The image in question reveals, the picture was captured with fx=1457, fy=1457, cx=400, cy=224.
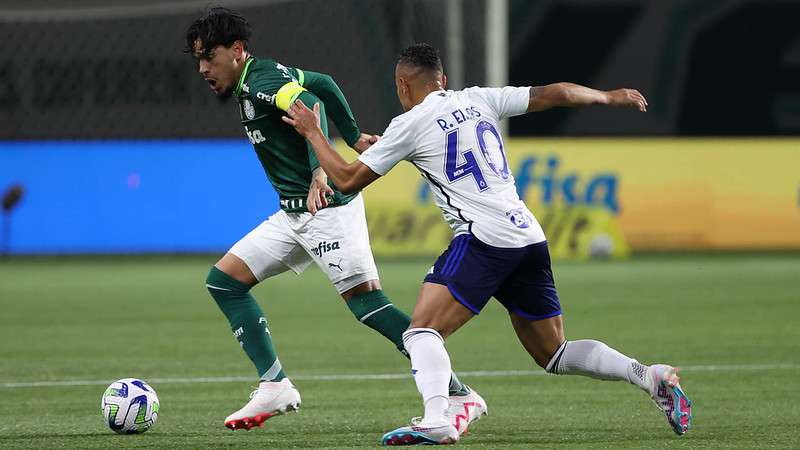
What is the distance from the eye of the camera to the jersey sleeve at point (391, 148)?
6.48 m

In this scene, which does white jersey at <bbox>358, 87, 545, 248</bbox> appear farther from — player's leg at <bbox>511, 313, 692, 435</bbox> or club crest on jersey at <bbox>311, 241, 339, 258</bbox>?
club crest on jersey at <bbox>311, 241, 339, 258</bbox>

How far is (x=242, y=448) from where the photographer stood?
6562 millimetres

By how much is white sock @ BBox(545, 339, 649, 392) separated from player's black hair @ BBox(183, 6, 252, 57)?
225 centimetres

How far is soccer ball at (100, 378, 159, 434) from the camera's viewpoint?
7039 millimetres

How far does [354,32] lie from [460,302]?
21.1 meters

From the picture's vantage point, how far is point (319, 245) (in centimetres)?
741

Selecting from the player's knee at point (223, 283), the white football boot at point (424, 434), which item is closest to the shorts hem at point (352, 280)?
the player's knee at point (223, 283)

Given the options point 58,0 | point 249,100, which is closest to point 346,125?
point 249,100

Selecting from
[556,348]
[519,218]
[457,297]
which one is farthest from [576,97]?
[556,348]

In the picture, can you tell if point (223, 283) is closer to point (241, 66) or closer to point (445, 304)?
point (241, 66)

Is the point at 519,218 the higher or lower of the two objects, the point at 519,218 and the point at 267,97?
the lower

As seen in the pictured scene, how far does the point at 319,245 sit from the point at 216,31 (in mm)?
1192

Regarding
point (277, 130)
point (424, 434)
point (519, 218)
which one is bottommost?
point (424, 434)

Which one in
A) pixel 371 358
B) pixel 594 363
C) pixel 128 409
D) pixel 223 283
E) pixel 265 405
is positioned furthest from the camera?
pixel 371 358
